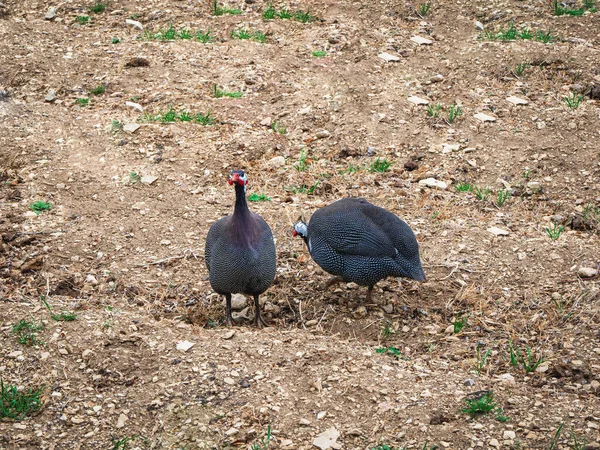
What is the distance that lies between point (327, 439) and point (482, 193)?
10.5 ft

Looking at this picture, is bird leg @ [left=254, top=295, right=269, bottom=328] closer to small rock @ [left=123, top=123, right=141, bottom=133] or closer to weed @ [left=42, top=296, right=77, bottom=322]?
weed @ [left=42, top=296, right=77, bottom=322]

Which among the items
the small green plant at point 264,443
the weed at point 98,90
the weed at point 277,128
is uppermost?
the weed at point 98,90

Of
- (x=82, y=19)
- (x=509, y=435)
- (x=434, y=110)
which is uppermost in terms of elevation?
(x=82, y=19)

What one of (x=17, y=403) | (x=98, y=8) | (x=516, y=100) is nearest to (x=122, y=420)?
(x=17, y=403)

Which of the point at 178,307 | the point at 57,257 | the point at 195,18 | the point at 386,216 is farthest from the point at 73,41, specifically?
the point at 386,216

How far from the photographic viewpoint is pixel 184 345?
177 inches

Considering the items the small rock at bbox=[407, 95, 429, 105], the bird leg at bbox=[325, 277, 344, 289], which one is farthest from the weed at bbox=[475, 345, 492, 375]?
the small rock at bbox=[407, 95, 429, 105]

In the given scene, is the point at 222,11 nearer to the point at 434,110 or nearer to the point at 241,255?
the point at 434,110

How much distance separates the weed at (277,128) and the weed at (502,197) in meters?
2.07

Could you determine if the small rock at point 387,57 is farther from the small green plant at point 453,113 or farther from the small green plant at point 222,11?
the small green plant at point 222,11

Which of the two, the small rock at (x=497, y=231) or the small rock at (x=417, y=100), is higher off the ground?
the small rock at (x=417, y=100)

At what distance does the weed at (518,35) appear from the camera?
26.7 feet

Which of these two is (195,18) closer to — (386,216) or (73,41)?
(73,41)

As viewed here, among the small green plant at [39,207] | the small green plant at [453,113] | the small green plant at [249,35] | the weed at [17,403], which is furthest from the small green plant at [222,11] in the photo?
the weed at [17,403]
